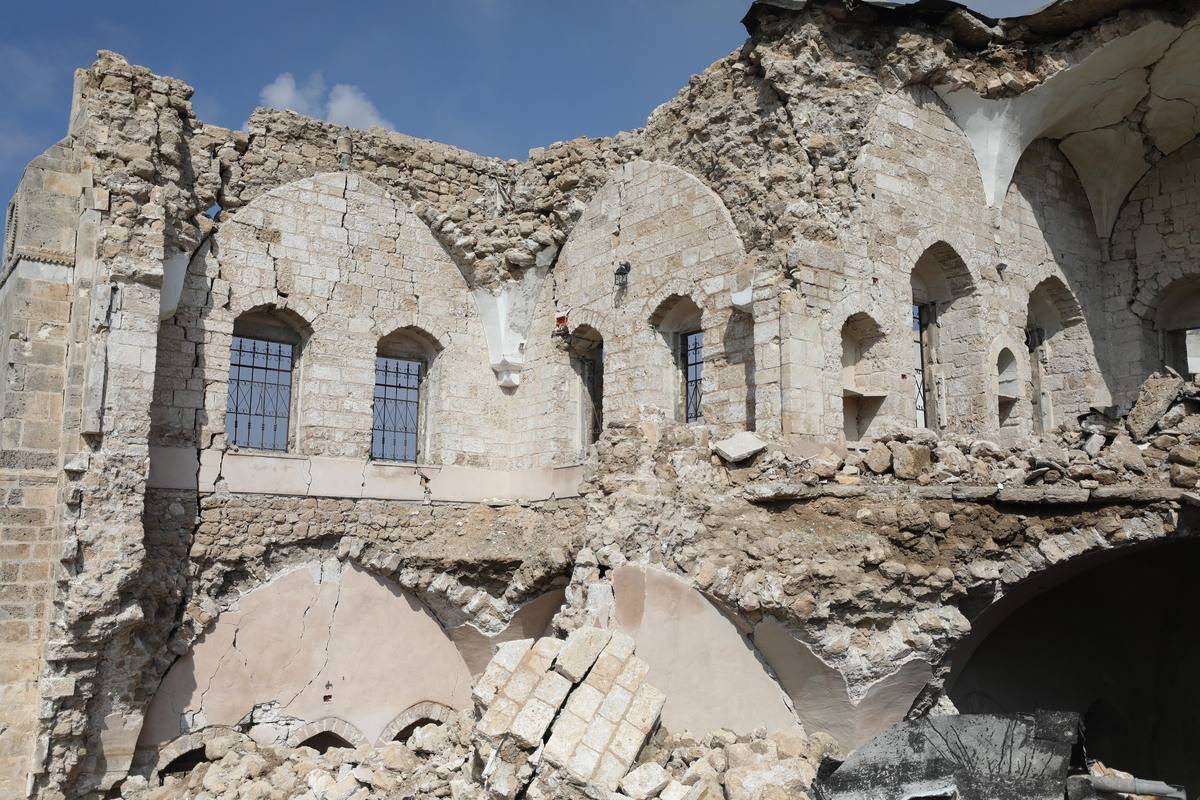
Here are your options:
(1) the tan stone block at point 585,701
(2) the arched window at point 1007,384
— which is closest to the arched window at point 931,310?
(2) the arched window at point 1007,384

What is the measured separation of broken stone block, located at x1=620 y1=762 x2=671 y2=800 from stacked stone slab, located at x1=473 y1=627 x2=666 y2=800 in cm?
7

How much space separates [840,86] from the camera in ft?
34.3

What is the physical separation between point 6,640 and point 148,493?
5.87ft

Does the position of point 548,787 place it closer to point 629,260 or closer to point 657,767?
point 657,767

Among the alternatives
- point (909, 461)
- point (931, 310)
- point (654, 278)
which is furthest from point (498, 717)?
point (931, 310)

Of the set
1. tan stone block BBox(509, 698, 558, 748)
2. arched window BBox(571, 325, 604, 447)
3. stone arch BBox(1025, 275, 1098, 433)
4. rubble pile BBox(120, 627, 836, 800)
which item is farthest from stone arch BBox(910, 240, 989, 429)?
tan stone block BBox(509, 698, 558, 748)

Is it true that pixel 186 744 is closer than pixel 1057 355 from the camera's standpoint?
Yes

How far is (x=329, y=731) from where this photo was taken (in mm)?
11367

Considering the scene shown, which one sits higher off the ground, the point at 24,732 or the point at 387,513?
the point at 387,513

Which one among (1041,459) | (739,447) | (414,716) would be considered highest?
(739,447)

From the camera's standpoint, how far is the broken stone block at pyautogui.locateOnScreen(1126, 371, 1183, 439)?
311 inches

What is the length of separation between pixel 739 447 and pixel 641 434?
0.93 metres

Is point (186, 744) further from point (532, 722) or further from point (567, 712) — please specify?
point (567, 712)

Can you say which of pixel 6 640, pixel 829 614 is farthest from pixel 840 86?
pixel 6 640
